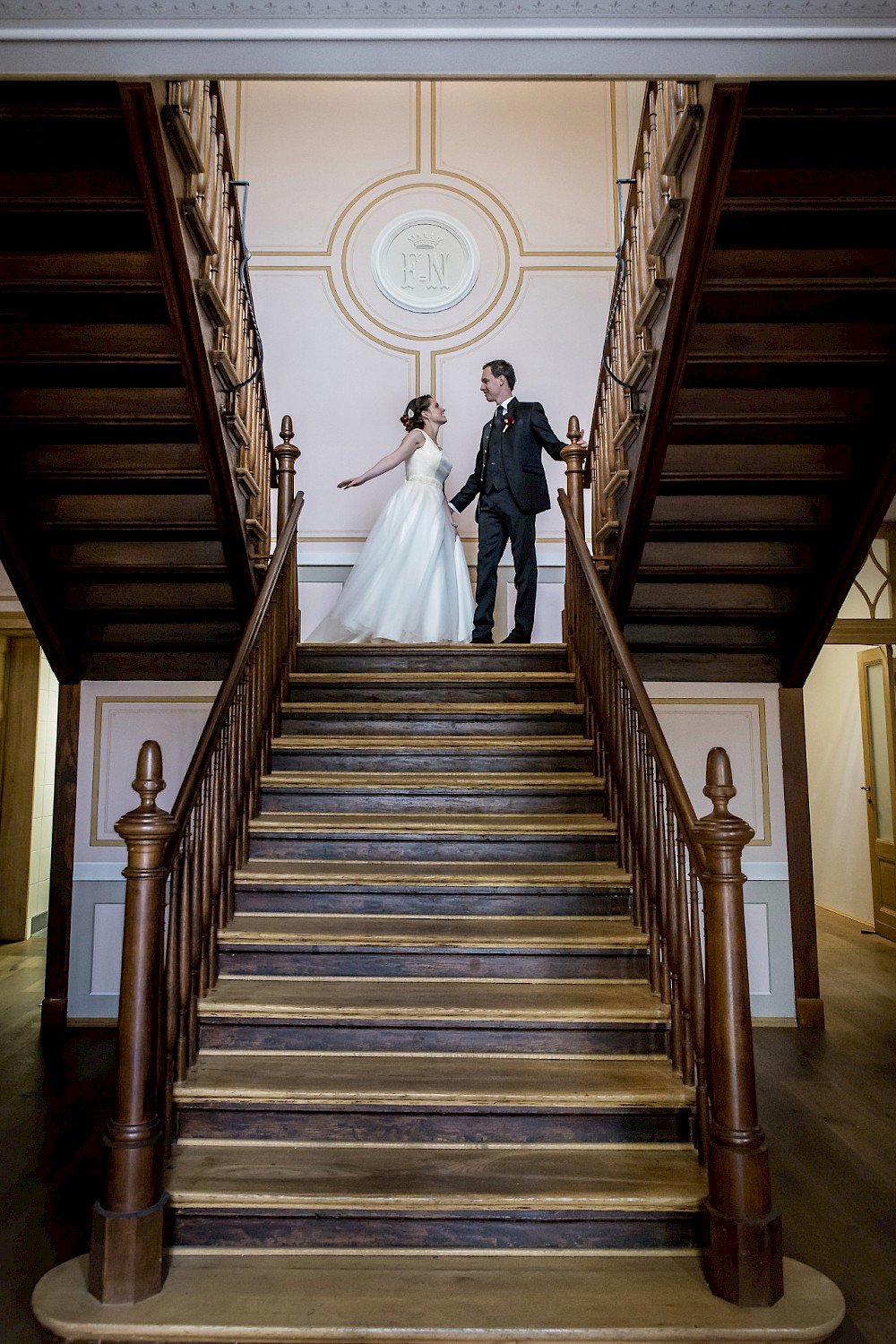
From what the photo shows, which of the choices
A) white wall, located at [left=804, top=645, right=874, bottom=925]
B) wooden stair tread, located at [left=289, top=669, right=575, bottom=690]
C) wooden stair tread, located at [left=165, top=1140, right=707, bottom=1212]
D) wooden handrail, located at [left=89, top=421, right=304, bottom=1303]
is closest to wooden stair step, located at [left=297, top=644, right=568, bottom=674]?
wooden stair tread, located at [left=289, top=669, right=575, bottom=690]

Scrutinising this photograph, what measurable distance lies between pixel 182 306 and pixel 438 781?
190 centimetres

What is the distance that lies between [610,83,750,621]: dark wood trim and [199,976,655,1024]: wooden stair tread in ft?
6.24

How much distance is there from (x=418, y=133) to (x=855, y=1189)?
6.70m

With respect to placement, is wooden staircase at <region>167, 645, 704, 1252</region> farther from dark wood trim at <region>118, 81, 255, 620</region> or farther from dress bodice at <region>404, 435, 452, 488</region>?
dress bodice at <region>404, 435, 452, 488</region>

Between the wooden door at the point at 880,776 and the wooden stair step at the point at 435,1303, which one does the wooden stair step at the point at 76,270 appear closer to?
the wooden stair step at the point at 435,1303

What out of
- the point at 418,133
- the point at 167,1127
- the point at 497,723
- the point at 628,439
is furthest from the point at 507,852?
→ the point at 418,133

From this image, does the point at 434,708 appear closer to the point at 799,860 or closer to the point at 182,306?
the point at 182,306

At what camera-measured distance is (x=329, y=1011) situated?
8.59 feet

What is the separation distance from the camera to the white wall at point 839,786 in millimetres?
7398

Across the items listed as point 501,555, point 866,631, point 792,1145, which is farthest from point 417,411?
point 792,1145

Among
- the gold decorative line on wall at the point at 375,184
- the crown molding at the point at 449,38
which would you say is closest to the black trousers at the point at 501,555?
the crown molding at the point at 449,38

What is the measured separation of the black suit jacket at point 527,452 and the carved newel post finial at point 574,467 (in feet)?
0.36

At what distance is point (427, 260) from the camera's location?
21.1ft

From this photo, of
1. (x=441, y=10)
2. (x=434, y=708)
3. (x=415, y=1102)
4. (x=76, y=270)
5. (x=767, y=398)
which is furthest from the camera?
(x=434, y=708)
